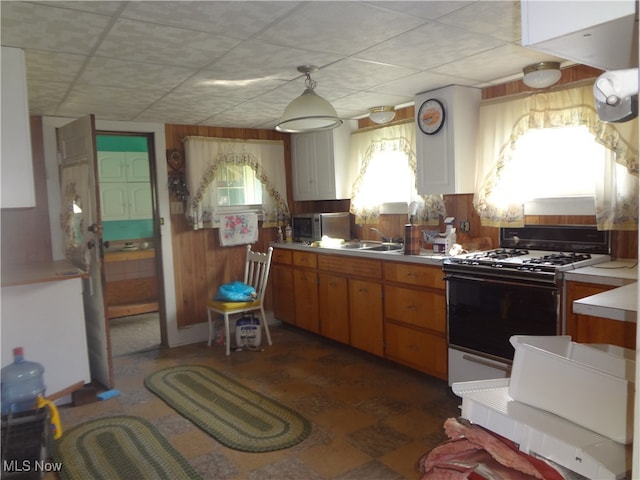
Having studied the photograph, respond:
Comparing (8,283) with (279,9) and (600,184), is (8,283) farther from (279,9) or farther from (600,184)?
(600,184)

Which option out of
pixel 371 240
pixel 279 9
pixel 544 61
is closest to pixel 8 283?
pixel 279 9

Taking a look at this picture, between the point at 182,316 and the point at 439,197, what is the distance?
2620 millimetres

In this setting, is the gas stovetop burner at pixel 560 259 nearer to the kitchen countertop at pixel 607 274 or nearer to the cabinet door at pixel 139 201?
the kitchen countertop at pixel 607 274

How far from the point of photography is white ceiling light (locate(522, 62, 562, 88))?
9.11ft

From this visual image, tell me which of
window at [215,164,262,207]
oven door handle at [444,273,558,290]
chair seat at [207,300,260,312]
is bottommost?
chair seat at [207,300,260,312]

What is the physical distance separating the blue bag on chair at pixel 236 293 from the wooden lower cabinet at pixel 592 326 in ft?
8.52

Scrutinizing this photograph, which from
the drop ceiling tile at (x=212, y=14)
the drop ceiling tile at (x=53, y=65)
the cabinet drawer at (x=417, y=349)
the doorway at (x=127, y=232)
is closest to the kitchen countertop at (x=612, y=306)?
the drop ceiling tile at (x=212, y=14)

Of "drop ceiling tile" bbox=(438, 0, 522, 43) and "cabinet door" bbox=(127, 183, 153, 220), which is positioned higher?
"drop ceiling tile" bbox=(438, 0, 522, 43)

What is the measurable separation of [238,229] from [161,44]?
2520 mm

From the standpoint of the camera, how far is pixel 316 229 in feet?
14.6

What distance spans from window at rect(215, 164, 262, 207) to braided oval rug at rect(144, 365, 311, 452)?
1.68 meters

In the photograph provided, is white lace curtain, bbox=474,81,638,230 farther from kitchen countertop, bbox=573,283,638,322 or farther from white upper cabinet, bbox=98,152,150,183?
white upper cabinet, bbox=98,152,150,183

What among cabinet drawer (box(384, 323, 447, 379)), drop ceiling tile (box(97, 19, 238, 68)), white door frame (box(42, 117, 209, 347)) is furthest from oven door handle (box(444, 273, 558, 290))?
white door frame (box(42, 117, 209, 347))

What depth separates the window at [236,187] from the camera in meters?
4.57
